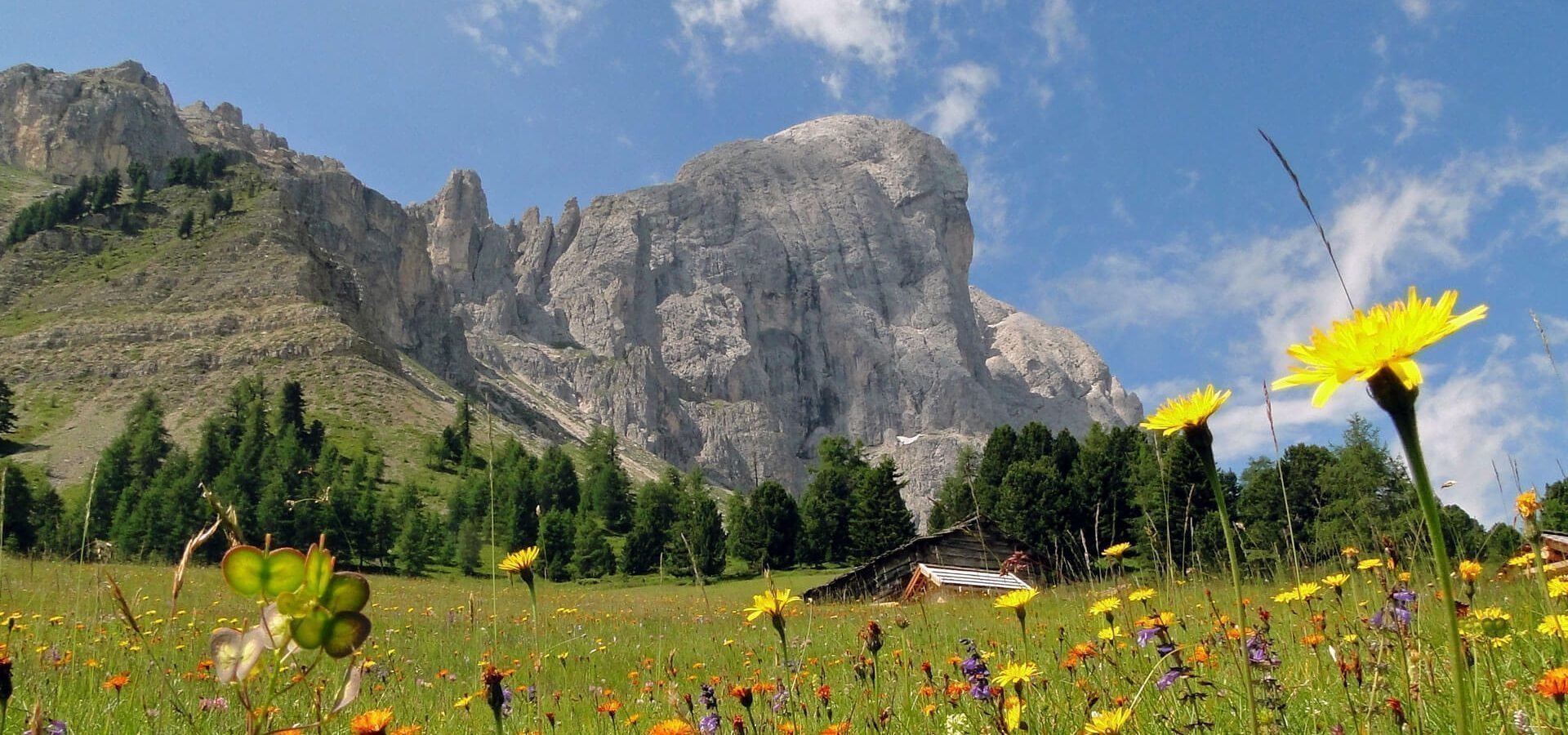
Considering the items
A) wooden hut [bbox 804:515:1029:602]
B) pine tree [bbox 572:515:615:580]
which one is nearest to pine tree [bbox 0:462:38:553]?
pine tree [bbox 572:515:615:580]

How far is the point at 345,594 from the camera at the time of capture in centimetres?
71

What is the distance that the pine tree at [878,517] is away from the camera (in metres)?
54.7

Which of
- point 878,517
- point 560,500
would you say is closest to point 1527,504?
point 878,517

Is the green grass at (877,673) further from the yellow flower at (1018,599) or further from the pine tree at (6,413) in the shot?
the pine tree at (6,413)

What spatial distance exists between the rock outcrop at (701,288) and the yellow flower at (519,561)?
129m

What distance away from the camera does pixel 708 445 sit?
473 feet

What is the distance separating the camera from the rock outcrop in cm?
13400

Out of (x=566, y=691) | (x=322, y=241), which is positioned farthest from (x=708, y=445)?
(x=566, y=691)

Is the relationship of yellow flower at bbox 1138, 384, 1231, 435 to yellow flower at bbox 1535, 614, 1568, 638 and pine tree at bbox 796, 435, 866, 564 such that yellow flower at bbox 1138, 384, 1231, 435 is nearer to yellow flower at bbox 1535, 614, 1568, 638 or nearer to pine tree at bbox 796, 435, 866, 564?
yellow flower at bbox 1535, 614, 1568, 638

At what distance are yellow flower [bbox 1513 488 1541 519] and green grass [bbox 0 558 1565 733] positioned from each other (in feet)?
1.43

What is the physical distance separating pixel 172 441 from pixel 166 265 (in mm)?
34490

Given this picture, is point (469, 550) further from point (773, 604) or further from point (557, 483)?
point (773, 604)

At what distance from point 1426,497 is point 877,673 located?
8.40 ft

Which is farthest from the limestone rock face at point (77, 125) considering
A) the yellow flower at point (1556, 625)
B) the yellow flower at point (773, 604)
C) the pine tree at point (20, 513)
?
the yellow flower at point (1556, 625)
